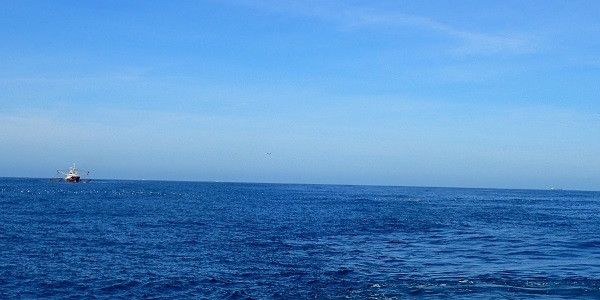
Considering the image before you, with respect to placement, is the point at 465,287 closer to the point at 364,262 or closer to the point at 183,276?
the point at 364,262

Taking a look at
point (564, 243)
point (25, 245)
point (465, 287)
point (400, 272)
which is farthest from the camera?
point (564, 243)

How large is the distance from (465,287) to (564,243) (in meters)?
24.4

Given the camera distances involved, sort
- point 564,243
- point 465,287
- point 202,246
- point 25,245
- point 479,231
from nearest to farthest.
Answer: point 465,287 < point 25,245 < point 202,246 < point 564,243 < point 479,231

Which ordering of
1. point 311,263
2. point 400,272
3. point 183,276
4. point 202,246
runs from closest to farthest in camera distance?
point 183,276 → point 400,272 → point 311,263 → point 202,246

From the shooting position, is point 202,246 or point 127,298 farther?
point 202,246

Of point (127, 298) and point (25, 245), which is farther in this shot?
point (25, 245)

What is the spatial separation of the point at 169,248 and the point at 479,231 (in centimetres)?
3395

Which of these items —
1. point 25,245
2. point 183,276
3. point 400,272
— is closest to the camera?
point 183,276

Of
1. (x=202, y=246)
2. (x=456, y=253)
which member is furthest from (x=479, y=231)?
(x=202, y=246)

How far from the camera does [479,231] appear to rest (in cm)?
6172

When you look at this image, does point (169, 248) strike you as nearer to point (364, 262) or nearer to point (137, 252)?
point (137, 252)

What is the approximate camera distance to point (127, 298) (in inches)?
1073

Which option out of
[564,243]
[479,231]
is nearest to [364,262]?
[564,243]

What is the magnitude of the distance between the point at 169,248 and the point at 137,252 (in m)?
3.12
